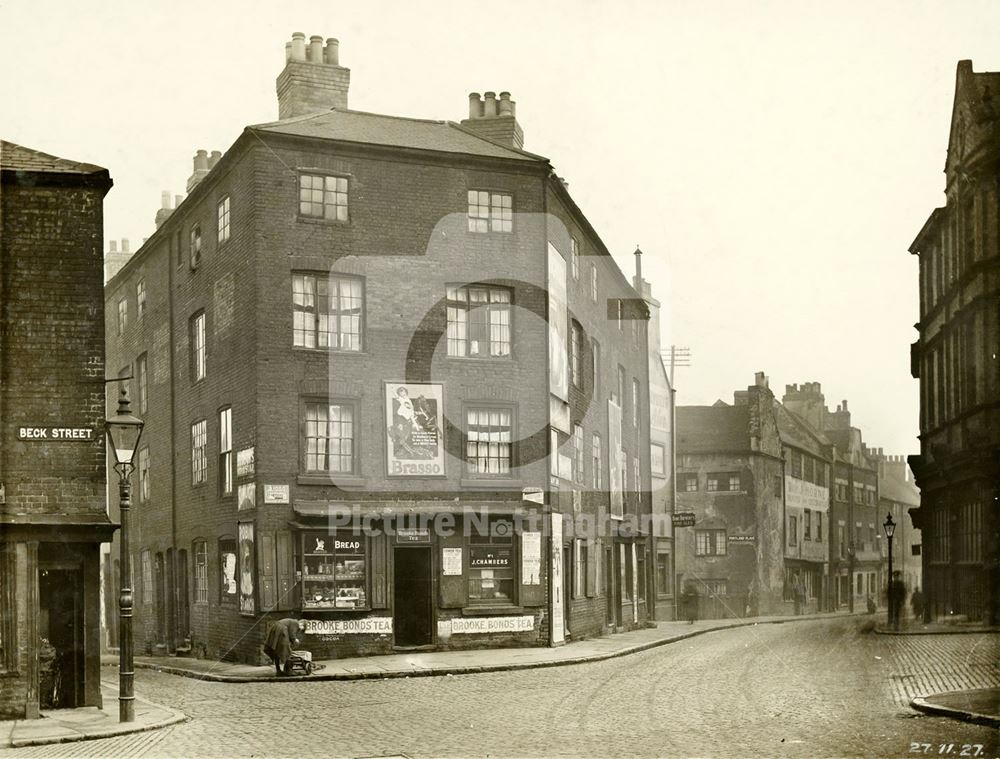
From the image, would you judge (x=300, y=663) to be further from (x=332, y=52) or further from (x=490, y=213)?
(x=332, y=52)

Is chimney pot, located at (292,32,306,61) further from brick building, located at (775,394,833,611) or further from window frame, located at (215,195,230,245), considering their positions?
brick building, located at (775,394,833,611)

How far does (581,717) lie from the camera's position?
14.2 meters

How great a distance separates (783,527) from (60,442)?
1817 inches

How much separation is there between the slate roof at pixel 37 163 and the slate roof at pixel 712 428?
42297mm

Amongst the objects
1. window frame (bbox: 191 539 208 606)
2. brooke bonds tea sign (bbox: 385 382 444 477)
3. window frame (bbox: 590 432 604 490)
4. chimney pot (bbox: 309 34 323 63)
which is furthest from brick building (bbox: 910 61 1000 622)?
window frame (bbox: 191 539 208 606)

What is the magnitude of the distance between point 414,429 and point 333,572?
11.7 feet

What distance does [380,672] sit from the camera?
21.0m

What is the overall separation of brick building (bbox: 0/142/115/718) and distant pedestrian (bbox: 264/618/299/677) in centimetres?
511

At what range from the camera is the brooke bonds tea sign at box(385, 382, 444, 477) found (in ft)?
83.6

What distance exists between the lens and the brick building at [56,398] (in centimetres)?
1566

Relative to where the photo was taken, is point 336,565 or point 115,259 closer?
point 336,565

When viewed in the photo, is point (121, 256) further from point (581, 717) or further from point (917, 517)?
point (581, 717)

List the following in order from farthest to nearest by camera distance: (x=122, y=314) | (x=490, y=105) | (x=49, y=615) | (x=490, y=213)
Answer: (x=122, y=314)
(x=490, y=105)
(x=490, y=213)
(x=49, y=615)
